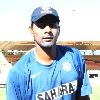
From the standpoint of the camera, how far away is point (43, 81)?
409 centimetres

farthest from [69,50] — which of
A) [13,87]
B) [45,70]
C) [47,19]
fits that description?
[13,87]

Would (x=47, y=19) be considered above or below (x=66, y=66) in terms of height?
above

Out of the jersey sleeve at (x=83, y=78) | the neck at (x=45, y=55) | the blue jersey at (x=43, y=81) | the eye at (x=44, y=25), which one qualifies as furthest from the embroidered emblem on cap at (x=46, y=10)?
the jersey sleeve at (x=83, y=78)

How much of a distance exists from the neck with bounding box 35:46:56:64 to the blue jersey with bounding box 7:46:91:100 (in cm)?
5

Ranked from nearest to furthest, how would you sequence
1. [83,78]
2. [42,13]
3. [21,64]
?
[42,13]
[21,64]
[83,78]

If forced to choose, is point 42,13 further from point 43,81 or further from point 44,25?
point 43,81

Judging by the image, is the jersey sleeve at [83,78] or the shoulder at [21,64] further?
the jersey sleeve at [83,78]

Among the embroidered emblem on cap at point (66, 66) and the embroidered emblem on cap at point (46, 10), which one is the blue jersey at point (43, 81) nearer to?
the embroidered emblem on cap at point (66, 66)

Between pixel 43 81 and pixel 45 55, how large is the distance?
0.96 feet

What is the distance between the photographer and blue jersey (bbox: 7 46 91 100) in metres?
4.05

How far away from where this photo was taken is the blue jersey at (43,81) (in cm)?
405

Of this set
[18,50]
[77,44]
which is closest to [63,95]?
[77,44]

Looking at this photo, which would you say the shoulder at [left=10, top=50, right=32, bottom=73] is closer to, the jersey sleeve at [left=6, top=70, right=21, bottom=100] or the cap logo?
the jersey sleeve at [left=6, top=70, right=21, bottom=100]

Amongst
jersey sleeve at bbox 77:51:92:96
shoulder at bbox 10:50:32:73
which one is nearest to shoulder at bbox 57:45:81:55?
jersey sleeve at bbox 77:51:92:96
